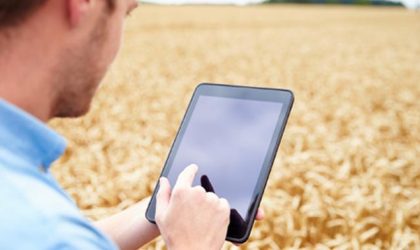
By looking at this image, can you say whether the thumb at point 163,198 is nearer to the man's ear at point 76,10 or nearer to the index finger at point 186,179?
the index finger at point 186,179

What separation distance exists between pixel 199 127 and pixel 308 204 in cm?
201

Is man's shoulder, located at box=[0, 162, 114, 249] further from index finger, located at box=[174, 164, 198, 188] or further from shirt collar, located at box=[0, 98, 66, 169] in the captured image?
index finger, located at box=[174, 164, 198, 188]

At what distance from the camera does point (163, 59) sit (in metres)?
12.2

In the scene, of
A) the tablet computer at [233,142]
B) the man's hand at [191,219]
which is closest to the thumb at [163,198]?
the man's hand at [191,219]

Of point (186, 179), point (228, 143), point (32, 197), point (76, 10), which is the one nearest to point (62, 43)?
point (76, 10)

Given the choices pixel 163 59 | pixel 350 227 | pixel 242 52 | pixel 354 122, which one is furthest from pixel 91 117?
pixel 242 52

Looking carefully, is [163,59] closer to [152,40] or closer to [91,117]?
[152,40]

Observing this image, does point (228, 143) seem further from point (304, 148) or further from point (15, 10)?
point (304, 148)

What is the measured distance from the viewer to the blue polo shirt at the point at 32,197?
83 centimetres

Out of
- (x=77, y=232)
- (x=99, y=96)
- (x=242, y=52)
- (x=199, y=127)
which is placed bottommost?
(x=242, y=52)

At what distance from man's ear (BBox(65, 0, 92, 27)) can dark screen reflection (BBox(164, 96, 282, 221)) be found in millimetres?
641

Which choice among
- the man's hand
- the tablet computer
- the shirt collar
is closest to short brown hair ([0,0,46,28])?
the shirt collar

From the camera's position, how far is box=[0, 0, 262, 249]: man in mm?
844

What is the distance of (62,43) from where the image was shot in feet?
3.20
